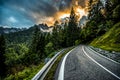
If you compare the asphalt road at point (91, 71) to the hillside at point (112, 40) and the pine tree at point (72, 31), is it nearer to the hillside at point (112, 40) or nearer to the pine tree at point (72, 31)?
the hillside at point (112, 40)

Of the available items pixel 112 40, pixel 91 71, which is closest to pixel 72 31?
pixel 112 40

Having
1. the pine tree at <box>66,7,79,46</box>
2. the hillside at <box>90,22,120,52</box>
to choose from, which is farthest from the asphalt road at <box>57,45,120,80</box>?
the pine tree at <box>66,7,79,46</box>

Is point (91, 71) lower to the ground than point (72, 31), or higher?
lower

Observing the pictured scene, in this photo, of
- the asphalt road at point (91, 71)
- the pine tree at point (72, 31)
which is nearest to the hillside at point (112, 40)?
the asphalt road at point (91, 71)

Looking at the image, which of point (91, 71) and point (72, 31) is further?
point (72, 31)

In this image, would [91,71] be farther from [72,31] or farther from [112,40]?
[72,31]

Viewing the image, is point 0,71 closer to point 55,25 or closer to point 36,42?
point 36,42

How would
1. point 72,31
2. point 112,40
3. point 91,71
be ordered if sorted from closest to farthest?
point 91,71 < point 112,40 < point 72,31

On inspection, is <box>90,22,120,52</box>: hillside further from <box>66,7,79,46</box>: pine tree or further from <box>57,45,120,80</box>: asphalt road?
<box>66,7,79,46</box>: pine tree

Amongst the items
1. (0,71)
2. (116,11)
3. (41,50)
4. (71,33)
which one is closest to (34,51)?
(41,50)

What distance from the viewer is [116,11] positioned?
49344 mm

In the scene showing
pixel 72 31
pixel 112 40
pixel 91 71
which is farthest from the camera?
pixel 72 31

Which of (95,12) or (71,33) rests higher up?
→ (95,12)

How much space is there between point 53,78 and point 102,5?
77758 mm
